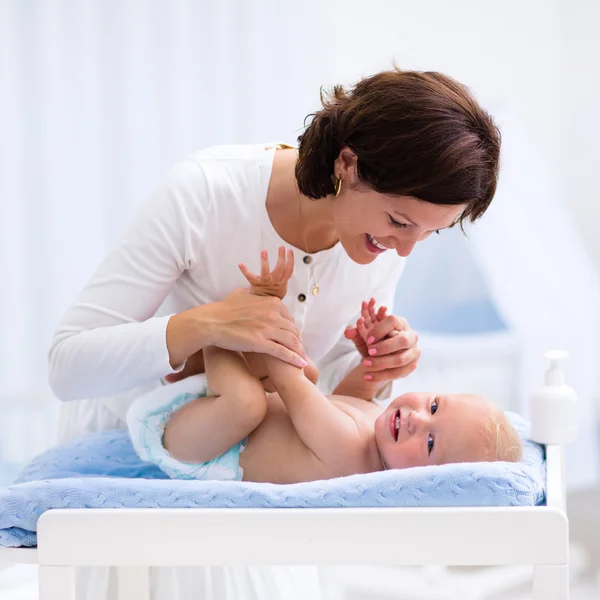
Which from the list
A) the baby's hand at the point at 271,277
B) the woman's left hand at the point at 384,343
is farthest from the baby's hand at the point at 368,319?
the baby's hand at the point at 271,277

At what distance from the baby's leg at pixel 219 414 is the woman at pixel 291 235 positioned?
6 centimetres

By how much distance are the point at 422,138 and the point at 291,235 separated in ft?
1.22

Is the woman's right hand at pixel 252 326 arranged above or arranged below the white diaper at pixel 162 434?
above

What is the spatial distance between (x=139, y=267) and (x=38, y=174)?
179 centimetres

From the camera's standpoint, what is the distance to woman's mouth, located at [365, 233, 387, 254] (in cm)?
131

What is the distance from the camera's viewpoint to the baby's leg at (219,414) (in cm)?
126

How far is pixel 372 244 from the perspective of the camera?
1.33 meters

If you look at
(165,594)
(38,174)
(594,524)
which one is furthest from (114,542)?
(594,524)

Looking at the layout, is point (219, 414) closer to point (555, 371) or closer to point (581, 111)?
point (555, 371)

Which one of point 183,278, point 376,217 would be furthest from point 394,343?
point 183,278

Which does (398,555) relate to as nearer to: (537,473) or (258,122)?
(537,473)

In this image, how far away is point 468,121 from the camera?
1.19 m

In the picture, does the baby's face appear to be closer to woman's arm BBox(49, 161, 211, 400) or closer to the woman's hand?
the woman's hand

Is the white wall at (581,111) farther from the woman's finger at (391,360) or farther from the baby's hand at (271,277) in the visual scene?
the baby's hand at (271,277)
